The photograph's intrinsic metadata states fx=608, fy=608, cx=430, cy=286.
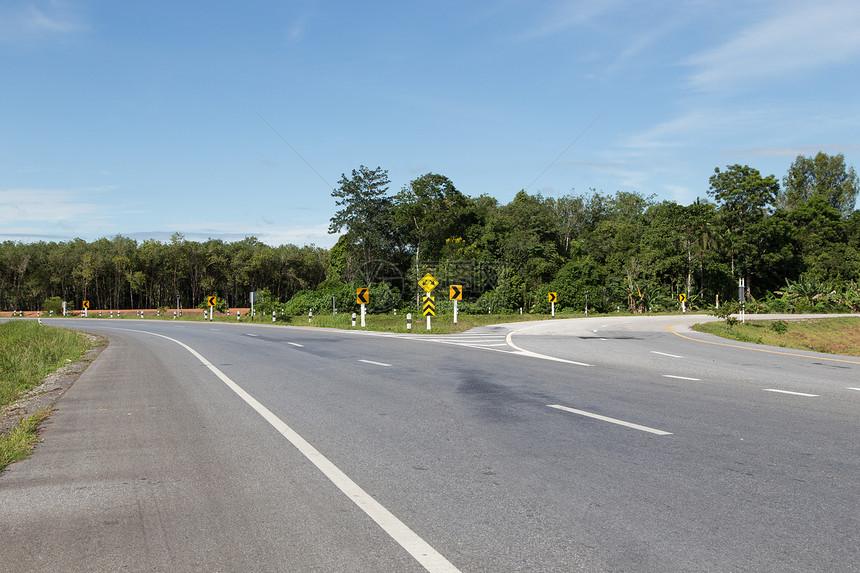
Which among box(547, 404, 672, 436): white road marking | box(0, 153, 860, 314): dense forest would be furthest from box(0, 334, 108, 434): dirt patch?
A: box(0, 153, 860, 314): dense forest

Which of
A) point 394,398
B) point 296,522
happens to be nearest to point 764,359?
point 394,398

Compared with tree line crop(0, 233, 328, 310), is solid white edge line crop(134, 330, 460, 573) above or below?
below

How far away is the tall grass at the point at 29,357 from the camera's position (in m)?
12.0

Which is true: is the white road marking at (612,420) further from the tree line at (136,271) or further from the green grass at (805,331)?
the tree line at (136,271)

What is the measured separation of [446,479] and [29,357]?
16068 millimetres

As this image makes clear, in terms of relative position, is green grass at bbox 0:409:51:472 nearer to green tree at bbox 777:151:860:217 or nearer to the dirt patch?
the dirt patch

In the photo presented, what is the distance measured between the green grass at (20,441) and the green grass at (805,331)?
2531 centimetres

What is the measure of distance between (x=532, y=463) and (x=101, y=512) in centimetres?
357

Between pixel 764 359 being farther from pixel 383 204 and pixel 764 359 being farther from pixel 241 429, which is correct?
pixel 383 204

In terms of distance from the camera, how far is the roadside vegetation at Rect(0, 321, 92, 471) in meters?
6.69

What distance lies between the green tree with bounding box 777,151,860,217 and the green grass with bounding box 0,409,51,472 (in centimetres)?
9701

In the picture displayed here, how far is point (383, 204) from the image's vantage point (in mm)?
68625

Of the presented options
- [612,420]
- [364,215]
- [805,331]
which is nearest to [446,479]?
[612,420]

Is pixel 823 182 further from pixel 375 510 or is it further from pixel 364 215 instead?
pixel 375 510
